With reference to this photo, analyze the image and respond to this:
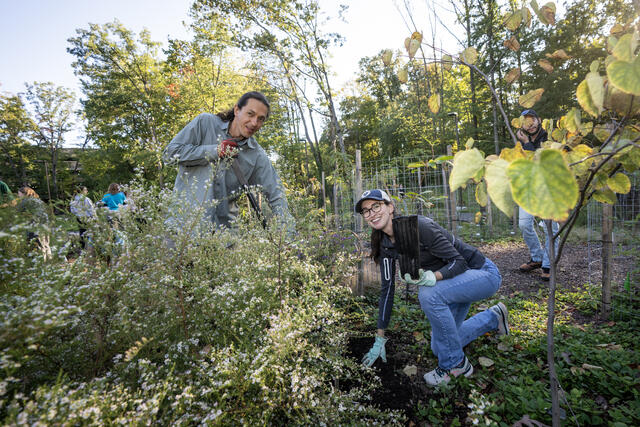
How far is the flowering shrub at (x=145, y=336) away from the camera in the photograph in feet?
2.72

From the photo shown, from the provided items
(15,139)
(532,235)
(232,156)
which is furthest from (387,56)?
(15,139)

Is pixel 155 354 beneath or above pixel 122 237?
beneath

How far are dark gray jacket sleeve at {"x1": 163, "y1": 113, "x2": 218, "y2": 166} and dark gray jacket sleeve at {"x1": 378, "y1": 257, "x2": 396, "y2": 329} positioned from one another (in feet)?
5.01

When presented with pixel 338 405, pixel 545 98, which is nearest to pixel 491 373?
pixel 338 405

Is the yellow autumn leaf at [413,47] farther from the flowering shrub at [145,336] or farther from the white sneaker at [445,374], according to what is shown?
the white sneaker at [445,374]

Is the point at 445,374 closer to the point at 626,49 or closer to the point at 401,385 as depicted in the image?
the point at 401,385

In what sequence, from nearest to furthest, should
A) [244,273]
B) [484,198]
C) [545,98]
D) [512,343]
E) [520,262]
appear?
[484,198], [244,273], [512,343], [520,262], [545,98]

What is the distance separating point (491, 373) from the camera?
6.68ft

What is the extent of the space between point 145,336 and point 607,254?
3.72m

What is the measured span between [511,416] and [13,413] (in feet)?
7.03

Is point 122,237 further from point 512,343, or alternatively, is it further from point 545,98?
point 545,98

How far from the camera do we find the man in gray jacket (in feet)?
7.33

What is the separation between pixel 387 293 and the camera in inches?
87.0

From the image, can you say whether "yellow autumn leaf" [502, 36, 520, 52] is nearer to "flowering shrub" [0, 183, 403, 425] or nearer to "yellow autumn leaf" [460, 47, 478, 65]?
"yellow autumn leaf" [460, 47, 478, 65]
